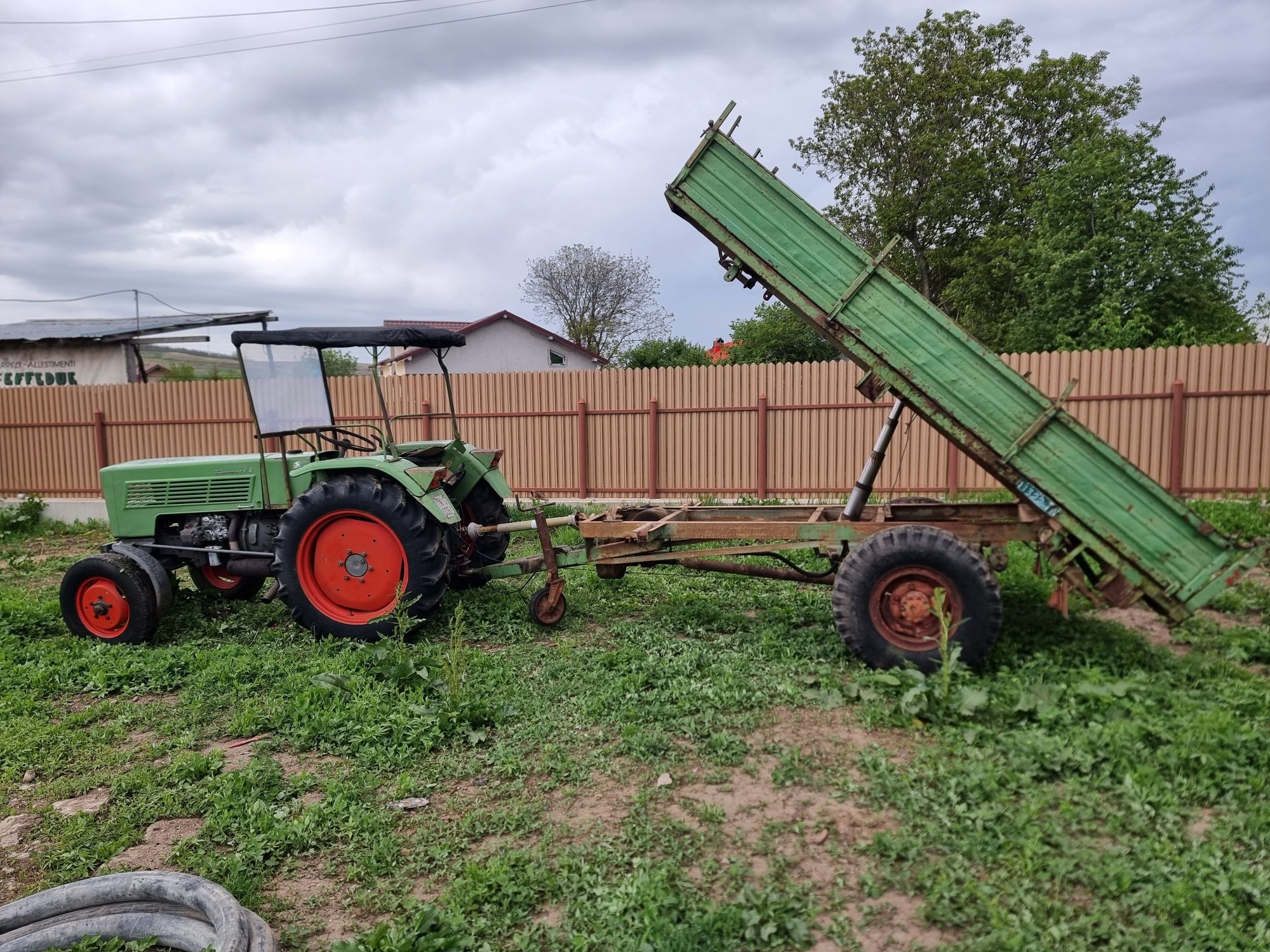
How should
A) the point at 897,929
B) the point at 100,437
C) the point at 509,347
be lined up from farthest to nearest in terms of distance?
the point at 509,347, the point at 100,437, the point at 897,929

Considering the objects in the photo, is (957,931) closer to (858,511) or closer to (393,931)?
(393,931)

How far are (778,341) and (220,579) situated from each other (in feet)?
78.9

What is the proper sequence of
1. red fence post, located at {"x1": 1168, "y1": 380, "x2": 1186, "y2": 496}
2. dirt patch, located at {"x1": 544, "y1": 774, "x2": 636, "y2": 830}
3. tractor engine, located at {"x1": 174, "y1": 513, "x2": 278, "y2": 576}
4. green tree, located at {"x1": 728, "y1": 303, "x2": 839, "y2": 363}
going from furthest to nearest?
1. green tree, located at {"x1": 728, "y1": 303, "x2": 839, "y2": 363}
2. red fence post, located at {"x1": 1168, "y1": 380, "x2": 1186, "y2": 496}
3. tractor engine, located at {"x1": 174, "y1": 513, "x2": 278, "y2": 576}
4. dirt patch, located at {"x1": 544, "y1": 774, "x2": 636, "y2": 830}

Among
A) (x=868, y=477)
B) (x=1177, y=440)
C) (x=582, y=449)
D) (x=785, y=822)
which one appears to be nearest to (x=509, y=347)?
(x=582, y=449)

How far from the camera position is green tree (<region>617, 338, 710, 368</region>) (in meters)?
30.3

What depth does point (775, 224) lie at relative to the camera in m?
4.73

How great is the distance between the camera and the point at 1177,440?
10.2 metres

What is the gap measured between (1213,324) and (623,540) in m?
15.3

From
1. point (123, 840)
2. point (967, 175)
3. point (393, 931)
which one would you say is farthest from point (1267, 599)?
point (967, 175)

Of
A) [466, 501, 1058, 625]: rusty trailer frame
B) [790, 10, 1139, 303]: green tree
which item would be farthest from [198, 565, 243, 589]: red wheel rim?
[790, 10, 1139, 303]: green tree

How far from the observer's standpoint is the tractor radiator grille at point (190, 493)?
6.15 m

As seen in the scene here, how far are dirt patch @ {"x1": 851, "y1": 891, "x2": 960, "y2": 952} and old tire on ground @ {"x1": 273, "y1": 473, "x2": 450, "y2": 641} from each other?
12.2ft

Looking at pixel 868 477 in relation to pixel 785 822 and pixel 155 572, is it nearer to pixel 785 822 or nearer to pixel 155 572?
pixel 785 822

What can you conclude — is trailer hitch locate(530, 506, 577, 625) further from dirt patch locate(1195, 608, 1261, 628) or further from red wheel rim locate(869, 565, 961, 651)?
dirt patch locate(1195, 608, 1261, 628)
